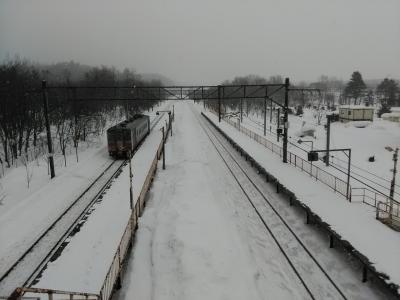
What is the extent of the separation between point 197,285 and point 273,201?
910 centimetres

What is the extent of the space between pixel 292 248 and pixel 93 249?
756 centimetres

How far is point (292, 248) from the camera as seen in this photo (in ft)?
45.1

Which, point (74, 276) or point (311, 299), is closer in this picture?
point (311, 299)

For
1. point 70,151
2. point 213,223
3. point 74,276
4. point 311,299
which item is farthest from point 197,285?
point 70,151

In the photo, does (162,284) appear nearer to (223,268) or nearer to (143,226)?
(223,268)

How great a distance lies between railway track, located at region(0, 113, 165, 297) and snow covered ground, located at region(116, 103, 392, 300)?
3114 millimetres

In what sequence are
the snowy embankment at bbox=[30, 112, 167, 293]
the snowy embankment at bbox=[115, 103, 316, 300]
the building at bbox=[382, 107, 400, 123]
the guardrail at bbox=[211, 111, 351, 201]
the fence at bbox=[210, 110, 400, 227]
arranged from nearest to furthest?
the snowy embankment at bbox=[115, 103, 316, 300] < the snowy embankment at bbox=[30, 112, 167, 293] < the fence at bbox=[210, 110, 400, 227] < the guardrail at bbox=[211, 111, 351, 201] < the building at bbox=[382, 107, 400, 123]

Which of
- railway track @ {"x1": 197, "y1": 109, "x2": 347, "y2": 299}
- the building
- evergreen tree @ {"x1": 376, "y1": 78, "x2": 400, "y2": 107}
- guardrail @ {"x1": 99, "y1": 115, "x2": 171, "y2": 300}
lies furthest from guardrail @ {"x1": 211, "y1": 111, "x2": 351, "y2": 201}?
evergreen tree @ {"x1": 376, "y1": 78, "x2": 400, "y2": 107}

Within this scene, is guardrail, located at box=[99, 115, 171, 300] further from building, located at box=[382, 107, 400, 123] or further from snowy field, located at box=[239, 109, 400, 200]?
building, located at box=[382, 107, 400, 123]

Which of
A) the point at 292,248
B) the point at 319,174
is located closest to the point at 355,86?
the point at 319,174

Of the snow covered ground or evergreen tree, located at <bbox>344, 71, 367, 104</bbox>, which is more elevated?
evergreen tree, located at <bbox>344, 71, 367, 104</bbox>

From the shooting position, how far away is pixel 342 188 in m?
19.1

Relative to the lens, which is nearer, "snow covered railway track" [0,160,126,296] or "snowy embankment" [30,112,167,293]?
"snowy embankment" [30,112,167,293]

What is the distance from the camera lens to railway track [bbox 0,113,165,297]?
39.9 feet
